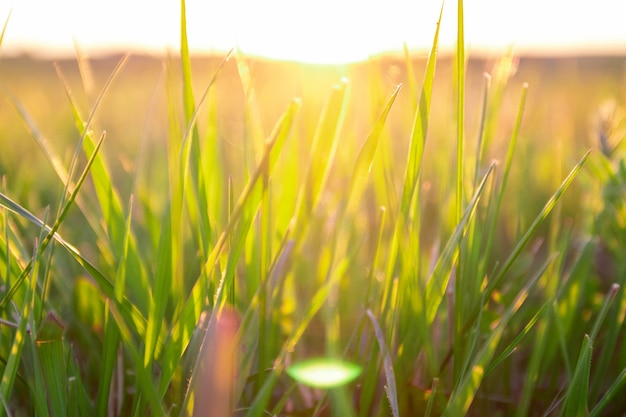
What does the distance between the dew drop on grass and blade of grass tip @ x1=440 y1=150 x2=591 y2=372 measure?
0.10 meters

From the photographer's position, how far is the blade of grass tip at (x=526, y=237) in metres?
0.49

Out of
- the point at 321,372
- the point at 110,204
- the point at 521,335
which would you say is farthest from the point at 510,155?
the point at 110,204

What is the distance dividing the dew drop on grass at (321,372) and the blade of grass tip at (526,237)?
98 mm

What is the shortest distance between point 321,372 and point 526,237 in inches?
9.5

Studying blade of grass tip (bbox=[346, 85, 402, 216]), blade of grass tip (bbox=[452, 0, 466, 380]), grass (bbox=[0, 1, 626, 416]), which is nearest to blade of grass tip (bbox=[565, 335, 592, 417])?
grass (bbox=[0, 1, 626, 416])

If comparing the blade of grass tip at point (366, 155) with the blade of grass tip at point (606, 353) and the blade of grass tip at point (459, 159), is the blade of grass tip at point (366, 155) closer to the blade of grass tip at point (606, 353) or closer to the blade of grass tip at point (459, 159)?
the blade of grass tip at point (459, 159)

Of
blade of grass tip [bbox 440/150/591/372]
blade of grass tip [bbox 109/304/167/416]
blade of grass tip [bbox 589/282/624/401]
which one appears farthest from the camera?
blade of grass tip [bbox 589/282/624/401]

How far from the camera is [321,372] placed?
23.4 inches

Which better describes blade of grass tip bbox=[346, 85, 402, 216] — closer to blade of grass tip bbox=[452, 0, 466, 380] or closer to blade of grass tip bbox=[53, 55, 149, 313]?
blade of grass tip bbox=[452, 0, 466, 380]

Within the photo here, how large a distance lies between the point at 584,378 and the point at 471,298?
134 millimetres

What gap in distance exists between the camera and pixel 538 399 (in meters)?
0.70

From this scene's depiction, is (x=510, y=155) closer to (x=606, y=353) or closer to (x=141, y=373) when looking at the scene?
(x=606, y=353)

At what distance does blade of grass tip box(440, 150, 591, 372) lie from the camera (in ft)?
1.59

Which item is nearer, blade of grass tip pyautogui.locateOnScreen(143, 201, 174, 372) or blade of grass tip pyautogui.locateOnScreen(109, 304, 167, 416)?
blade of grass tip pyautogui.locateOnScreen(109, 304, 167, 416)
